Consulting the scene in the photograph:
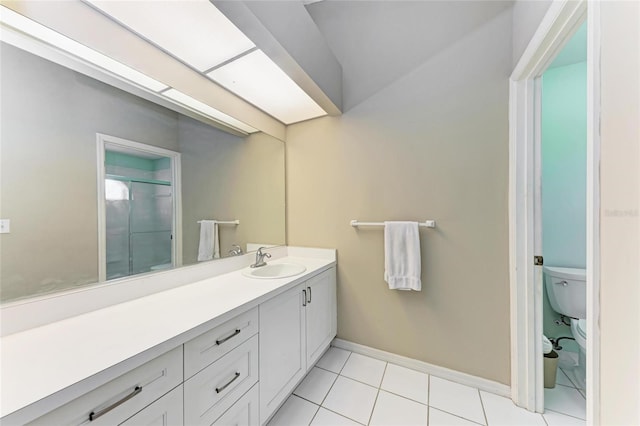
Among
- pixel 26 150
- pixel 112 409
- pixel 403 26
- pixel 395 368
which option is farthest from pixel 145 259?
pixel 403 26

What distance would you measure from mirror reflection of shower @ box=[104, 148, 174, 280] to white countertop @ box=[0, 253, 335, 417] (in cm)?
19

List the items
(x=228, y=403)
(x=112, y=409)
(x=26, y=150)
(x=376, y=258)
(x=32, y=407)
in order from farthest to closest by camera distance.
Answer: (x=376, y=258)
(x=228, y=403)
(x=26, y=150)
(x=112, y=409)
(x=32, y=407)

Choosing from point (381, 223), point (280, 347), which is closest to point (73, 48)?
point (280, 347)

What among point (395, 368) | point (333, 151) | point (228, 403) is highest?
point (333, 151)

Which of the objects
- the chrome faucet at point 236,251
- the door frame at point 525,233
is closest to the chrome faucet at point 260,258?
the chrome faucet at point 236,251

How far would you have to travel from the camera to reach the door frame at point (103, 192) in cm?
102

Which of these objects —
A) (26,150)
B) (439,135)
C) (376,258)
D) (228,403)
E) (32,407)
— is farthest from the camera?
(376,258)

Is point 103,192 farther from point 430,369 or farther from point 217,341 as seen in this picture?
point 430,369

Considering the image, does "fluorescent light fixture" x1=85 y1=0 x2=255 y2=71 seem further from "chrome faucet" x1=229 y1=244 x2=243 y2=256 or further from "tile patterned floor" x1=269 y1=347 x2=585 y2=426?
"tile patterned floor" x1=269 y1=347 x2=585 y2=426

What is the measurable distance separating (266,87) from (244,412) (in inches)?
74.4

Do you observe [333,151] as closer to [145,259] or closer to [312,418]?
[145,259]

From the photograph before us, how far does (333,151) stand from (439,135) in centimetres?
80

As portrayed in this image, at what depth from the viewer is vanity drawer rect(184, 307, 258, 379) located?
0.82 metres

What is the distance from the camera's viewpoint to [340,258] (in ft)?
6.30
